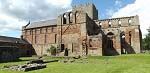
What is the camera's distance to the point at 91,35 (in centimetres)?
5684

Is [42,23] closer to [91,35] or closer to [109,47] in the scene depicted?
[91,35]

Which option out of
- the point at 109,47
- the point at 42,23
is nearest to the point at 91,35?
the point at 109,47

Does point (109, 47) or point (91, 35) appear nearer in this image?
point (109, 47)

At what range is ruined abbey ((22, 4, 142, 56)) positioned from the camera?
54406mm

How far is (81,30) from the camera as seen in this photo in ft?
188

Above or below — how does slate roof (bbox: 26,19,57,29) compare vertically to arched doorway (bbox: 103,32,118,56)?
above

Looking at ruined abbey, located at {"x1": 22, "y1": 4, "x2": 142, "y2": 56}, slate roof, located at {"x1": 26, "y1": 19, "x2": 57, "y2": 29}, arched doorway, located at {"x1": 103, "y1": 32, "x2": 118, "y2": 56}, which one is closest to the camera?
ruined abbey, located at {"x1": 22, "y1": 4, "x2": 142, "y2": 56}

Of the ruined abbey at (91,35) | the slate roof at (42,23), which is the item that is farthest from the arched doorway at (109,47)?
the slate roof at (42,23)

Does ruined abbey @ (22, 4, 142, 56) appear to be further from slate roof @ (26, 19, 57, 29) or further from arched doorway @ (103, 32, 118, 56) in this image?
slate roof @ (26, 19, 57, 29)

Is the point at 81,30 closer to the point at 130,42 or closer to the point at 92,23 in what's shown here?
the point at 92,23

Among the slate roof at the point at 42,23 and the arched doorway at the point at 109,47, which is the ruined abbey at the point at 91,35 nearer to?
the arched doorway at the point at 109,47

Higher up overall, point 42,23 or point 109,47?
point 42,23

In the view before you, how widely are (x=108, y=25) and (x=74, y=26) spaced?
10607 millimetres

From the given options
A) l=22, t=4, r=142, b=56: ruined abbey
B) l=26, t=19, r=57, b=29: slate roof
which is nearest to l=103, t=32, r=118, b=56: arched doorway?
l=22, t=4, r=142, b=56: ruined abbey
